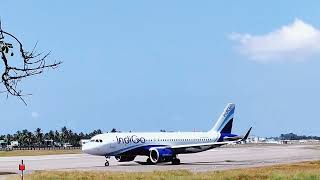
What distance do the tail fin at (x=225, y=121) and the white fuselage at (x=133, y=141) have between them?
3.90 m

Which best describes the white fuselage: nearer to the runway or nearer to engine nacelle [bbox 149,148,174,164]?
engine nacelle [bbox 149,148,174,164]

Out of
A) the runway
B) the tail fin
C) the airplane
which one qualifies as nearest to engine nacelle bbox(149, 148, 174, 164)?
the airplane

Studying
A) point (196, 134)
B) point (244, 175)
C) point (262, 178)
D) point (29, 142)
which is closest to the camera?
point (262, 178)

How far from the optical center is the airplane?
49.7m

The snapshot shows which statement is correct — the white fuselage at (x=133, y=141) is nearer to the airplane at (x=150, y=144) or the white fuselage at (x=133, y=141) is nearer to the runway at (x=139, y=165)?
the airplane at (x=150, y=144)

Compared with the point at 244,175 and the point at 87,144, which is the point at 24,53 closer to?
the point at 244,175

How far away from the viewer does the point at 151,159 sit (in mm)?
51531

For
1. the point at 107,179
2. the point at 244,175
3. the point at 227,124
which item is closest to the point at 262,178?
the point at 244,175

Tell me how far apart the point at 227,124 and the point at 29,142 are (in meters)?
146

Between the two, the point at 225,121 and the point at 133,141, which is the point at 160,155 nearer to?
the point at 133,141

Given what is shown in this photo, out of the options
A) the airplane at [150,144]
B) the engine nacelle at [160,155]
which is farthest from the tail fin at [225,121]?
the engine nacelle at [160,155]

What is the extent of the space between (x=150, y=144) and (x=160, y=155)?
1.66 metres

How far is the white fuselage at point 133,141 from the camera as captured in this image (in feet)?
162

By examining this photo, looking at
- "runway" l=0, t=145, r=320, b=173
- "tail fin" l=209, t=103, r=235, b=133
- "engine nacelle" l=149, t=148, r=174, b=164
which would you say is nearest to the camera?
"runway" l=0, t=145, r=320, b=173
